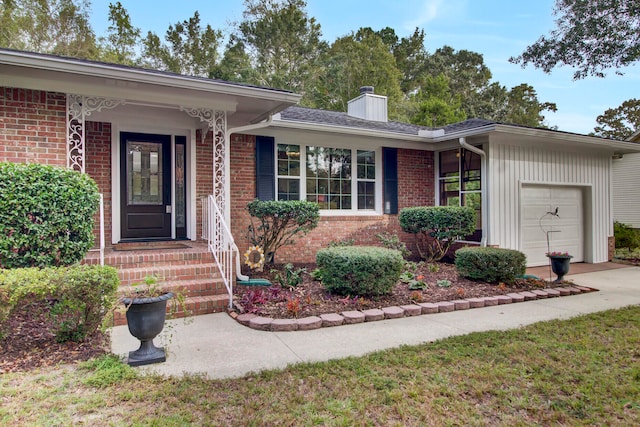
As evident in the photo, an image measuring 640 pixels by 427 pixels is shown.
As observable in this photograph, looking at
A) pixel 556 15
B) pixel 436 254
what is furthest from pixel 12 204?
pixel 556 15

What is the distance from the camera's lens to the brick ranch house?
16.6 ft

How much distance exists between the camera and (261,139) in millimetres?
7730

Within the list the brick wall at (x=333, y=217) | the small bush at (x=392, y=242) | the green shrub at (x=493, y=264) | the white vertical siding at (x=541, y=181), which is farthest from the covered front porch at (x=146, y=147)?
the white vertical siding at (x=541, y=181)

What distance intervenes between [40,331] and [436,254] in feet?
23.9

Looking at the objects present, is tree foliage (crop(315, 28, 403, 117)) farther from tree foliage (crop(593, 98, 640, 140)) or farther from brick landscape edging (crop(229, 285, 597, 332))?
tree foliage (crop(593, 98, 640, 140))

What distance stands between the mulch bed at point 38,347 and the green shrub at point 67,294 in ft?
0.40

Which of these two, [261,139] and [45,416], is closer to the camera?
[45,416]

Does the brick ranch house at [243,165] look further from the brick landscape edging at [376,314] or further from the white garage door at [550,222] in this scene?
the brick landscape edging at [376,314]

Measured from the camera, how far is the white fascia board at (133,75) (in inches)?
173

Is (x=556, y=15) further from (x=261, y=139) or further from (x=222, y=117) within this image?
(x=222, y=117)

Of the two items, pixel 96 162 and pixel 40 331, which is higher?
pixel 96 162

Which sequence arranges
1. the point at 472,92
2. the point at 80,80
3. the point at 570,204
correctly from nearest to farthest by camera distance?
the point at 80,80, the point at 570,204, the point at 472,92

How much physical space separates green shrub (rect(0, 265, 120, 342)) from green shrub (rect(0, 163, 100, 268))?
0.60 metres

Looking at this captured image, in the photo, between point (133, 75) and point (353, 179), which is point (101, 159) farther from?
point (353, 179)
